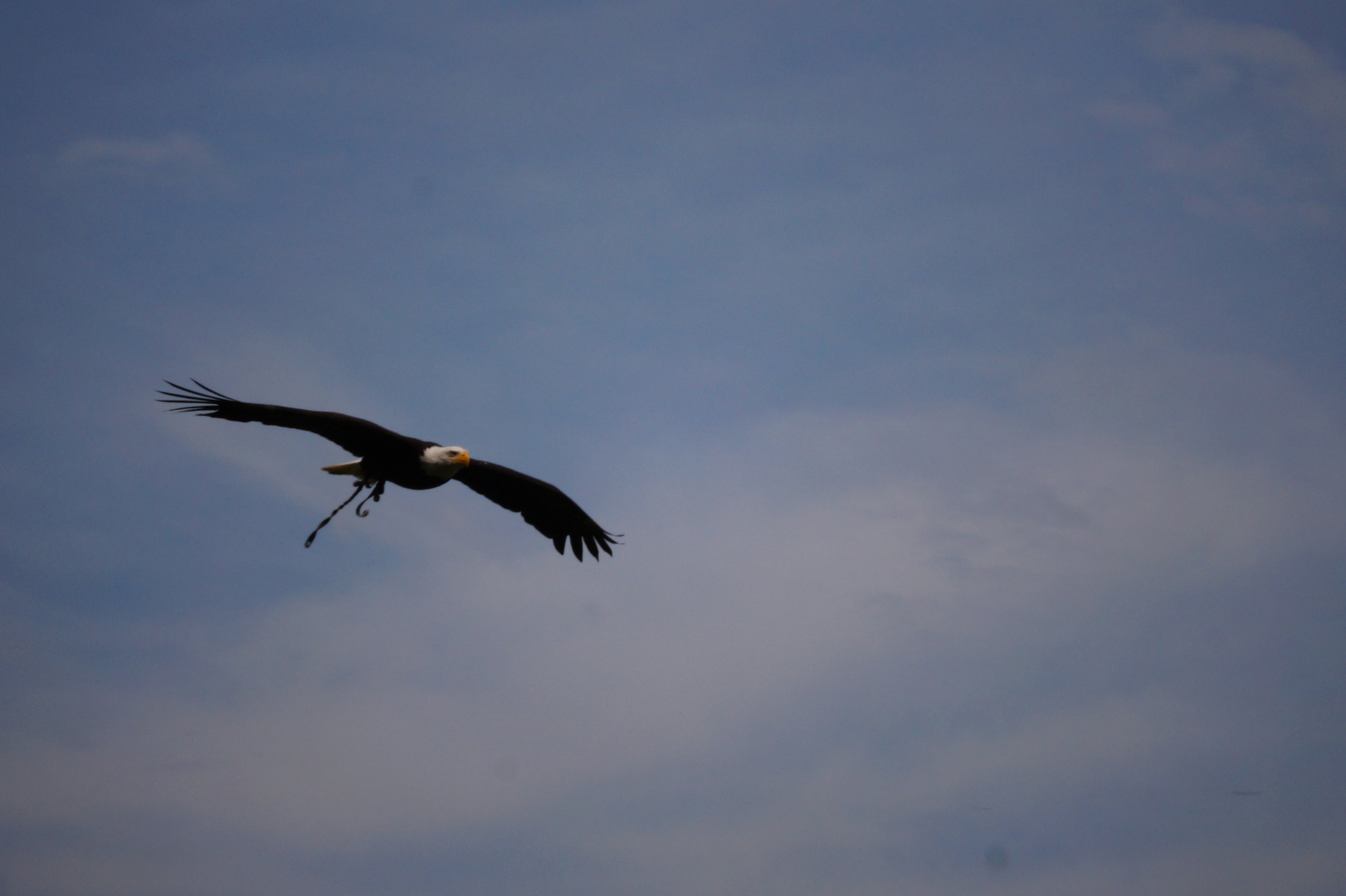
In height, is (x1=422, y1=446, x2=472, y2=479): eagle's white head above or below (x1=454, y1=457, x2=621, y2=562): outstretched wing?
below

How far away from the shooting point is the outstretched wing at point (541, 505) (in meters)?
21.7

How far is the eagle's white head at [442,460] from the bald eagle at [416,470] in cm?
1

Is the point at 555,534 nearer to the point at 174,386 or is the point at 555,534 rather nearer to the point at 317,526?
the point at 317,526

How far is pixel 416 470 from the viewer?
63.1 ft

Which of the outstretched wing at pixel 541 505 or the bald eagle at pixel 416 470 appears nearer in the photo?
the bald eagle at pixel 416 470

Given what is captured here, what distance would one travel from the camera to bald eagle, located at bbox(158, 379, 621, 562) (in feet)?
58.1

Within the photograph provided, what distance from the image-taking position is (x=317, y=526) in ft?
58.1

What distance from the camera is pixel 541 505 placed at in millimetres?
22594

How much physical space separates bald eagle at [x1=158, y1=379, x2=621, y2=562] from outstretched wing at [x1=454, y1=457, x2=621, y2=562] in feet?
0.05

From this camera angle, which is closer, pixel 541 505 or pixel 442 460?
pixel 442 460

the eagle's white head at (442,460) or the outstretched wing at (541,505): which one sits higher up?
the outstretched wing at (541,505)

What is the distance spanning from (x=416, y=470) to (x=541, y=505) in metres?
3.88

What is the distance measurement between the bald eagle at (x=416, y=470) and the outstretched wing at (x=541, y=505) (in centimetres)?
2

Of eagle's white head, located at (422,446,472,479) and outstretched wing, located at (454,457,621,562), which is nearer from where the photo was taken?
eagle's white head, located at (422,446,472,479)
